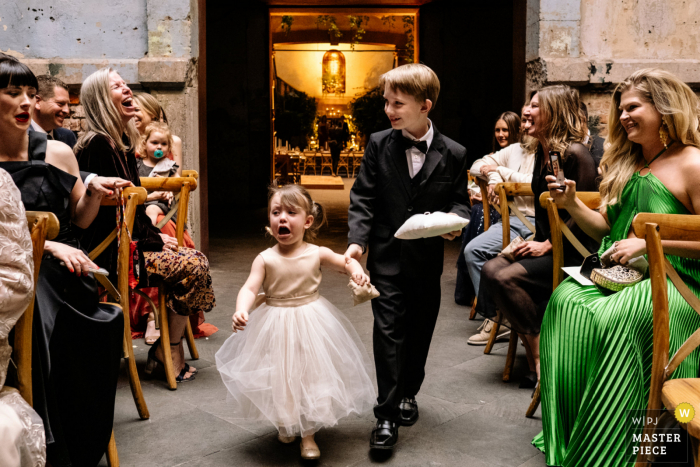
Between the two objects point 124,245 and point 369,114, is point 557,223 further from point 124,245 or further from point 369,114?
point 369,114

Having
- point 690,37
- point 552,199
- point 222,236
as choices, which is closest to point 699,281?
point 552,199

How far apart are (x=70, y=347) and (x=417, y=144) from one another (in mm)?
1647

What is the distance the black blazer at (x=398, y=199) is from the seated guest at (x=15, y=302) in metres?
1.35

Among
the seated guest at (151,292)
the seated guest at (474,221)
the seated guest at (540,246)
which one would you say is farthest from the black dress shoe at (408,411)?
the seated guest at (474,221)

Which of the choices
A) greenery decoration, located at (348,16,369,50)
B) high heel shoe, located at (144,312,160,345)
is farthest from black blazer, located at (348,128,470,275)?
greenery decoration, located at (348,16,369,50)

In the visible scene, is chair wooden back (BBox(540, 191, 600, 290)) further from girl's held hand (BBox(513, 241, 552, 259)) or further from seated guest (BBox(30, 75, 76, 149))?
seated guest (BBox(30, 75, 76, 149))

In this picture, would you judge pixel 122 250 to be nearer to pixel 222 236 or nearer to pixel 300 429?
pixel 300 429

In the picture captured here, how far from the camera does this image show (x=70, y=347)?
2533mm

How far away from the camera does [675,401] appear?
189 centimetres

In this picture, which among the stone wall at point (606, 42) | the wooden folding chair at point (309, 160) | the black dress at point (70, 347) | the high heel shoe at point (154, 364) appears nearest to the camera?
the black dress at point (70, 347)

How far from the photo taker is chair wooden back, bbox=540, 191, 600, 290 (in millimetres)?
3123

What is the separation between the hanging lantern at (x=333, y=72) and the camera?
2272cm

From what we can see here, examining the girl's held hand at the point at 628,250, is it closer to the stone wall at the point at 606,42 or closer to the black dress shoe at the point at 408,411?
the black dress shoe at the point at 408,411

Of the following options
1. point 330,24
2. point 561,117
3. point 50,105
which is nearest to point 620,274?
Result: point 561,117
